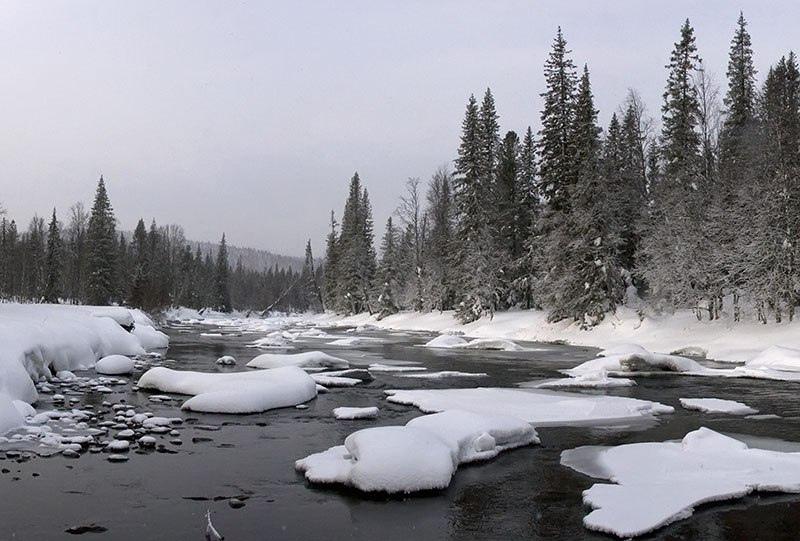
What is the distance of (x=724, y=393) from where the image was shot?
18.2 meters

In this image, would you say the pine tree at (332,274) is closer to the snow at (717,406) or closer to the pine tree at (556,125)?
the pine tree at (556,125)

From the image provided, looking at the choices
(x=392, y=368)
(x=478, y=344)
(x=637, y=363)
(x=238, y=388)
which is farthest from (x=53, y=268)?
(x=637, y=363)

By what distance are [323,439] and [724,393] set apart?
12.6 m

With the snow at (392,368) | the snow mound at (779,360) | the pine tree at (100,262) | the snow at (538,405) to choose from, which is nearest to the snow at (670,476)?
the snow at (538,405)

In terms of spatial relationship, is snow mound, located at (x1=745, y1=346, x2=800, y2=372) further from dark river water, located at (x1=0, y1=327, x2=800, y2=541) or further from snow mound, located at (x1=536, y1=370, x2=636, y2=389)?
dark river water, located at (x1=0, y1=327, x2=800, y2=541)

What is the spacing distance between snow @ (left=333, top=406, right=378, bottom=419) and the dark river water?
285 millimetres

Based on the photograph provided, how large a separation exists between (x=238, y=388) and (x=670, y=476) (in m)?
9.84

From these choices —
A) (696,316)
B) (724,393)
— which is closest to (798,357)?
(724,393)

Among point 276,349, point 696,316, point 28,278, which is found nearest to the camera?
point 276,349

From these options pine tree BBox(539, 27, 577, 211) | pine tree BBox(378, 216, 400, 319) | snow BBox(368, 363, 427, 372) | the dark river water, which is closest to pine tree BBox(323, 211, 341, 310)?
pine tree BBox(378, 216, 400, 319)

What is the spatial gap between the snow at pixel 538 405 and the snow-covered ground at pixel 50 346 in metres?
8.36

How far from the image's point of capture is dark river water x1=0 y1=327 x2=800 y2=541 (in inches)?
282

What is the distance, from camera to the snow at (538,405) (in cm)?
1411

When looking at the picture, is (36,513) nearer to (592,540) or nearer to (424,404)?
(592,540)
